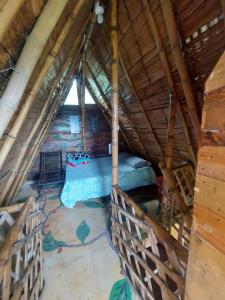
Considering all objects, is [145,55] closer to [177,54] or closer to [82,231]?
[177,54]

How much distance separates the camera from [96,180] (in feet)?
10.8

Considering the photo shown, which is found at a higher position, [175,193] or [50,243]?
[175,193]

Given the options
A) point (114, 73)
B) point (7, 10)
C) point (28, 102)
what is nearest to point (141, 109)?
point (114, 73)

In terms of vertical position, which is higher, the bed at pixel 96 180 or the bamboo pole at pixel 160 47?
the bamboo pole at pixel 160 47

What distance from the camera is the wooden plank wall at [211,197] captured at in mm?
488

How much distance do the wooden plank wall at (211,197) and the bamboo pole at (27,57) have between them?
3.04ft

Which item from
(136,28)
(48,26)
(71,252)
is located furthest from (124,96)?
(71,252)

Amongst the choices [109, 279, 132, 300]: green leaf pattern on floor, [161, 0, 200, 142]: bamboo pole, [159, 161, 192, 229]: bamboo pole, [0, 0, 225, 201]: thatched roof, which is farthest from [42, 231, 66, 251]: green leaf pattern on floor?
[161, 0, 200, 142]: bamboo pole

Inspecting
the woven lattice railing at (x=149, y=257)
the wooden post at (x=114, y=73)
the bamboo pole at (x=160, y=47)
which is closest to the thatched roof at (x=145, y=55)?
the bamboo pole at (x=160, y=47)

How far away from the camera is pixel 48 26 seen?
2.97ft

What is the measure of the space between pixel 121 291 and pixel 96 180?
1.89m

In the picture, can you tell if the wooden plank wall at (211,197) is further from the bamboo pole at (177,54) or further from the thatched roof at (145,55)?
the bamboo pole at (177,54)

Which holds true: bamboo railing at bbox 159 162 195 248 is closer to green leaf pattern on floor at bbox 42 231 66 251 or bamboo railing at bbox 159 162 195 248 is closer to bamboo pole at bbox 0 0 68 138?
green leaf pattern on floor at bbox 42 231 66 251

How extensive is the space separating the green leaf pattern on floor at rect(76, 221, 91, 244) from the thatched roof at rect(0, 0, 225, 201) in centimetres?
135
